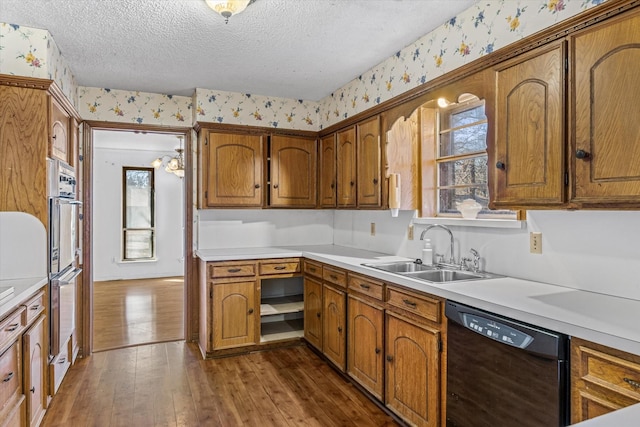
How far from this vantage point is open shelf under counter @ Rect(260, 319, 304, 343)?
12.4ft

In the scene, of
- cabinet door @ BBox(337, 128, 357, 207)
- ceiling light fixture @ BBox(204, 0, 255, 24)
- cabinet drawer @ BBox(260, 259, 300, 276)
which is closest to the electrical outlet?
cabinet door @ BBox(337, 128, 357, 207)

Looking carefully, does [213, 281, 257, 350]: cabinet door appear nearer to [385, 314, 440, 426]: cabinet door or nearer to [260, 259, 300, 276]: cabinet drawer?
[260, 259, 300, 276]: cabinet drawer

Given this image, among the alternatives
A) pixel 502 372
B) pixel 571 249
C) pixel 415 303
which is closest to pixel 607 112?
pixel 571 249

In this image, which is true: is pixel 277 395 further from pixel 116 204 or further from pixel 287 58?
pixel 116 204

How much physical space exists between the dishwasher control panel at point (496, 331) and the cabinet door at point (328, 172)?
216 centimetres

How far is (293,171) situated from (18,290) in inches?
98.6

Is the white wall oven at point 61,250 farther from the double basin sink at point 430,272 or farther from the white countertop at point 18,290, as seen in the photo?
the double basin sink at point 430,272

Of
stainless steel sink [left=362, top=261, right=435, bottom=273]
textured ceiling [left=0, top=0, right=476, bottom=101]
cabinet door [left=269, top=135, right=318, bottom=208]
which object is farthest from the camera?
cabinet door [left=269, top=135, right=318, bottom=208]

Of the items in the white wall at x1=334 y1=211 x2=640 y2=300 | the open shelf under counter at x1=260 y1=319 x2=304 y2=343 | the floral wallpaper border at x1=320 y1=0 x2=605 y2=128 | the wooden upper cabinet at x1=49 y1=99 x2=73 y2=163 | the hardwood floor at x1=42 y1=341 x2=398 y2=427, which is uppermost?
the floral wallpaper border at x1=320 y1=0 x2=605 y2=128

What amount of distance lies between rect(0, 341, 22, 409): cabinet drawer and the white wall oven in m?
0.63

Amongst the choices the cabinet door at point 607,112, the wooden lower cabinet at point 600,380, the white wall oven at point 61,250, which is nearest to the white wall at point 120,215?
the white wall oven at point 61,250

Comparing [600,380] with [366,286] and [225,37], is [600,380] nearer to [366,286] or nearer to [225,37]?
[366,286]

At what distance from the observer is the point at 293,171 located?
4.09 m

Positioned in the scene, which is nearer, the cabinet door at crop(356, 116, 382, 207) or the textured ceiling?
the textured ceiling
